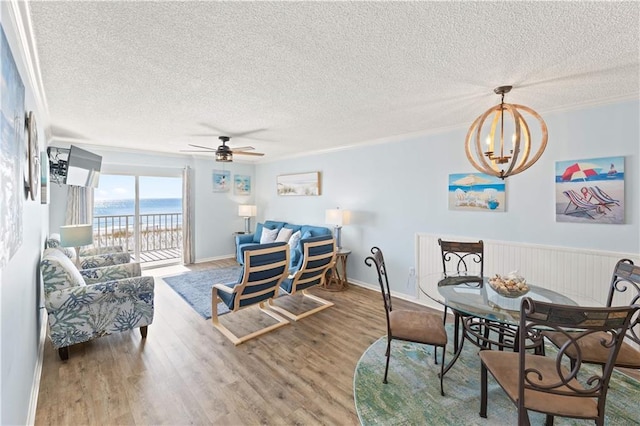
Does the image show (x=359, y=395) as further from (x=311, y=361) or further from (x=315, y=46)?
(x=315, y=46)

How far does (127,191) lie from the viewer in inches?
222

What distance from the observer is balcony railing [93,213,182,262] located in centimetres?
581

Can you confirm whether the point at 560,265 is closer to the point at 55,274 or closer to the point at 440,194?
the point at 440,194

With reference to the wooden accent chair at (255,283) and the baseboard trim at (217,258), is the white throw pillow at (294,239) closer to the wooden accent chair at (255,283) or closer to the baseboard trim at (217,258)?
the wooden accent chair at (255,283)

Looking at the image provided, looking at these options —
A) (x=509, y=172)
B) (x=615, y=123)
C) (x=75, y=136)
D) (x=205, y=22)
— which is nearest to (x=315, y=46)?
(x=205, y=22)

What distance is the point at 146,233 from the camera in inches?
259

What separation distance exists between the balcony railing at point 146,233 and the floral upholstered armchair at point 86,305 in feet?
10.9

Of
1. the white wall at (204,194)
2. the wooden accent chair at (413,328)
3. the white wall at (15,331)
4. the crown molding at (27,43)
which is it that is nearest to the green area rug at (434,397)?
the wooden accent chair at (413,328)

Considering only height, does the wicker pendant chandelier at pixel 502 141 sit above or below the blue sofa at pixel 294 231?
above

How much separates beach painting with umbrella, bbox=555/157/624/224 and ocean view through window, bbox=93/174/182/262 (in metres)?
6.72

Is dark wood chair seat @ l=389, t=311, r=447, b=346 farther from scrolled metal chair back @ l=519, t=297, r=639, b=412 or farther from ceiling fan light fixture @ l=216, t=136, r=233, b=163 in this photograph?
ceiling fan light fixture @ l=216, t=136, r=233, b=163

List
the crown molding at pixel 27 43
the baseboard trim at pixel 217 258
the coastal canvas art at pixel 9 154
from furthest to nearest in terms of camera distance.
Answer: the baseboard trim at pixel 217 258, the crown molding at pixel 27 43, the coastal canvas art at pixel 9 154

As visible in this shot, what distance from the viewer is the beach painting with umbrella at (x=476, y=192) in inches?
130

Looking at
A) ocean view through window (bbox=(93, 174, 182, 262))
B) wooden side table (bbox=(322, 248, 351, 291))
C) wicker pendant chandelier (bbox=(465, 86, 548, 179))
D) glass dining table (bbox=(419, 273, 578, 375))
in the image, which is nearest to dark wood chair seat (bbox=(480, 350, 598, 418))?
glass dining table (bbox=(419, 273, 578, 375))
